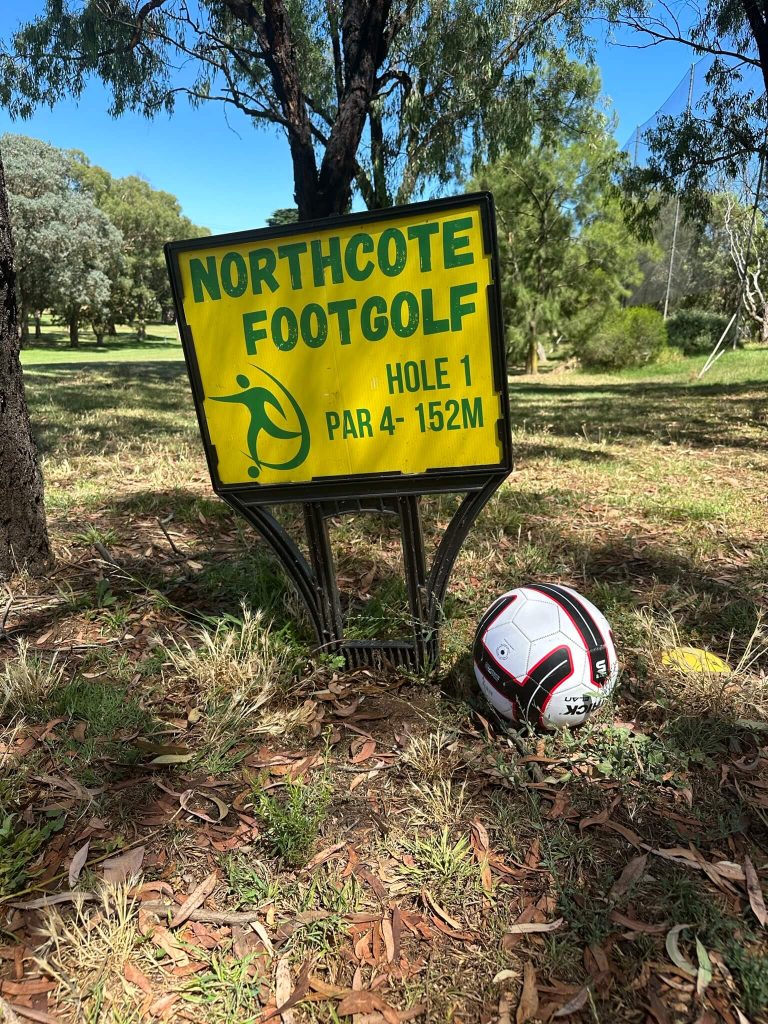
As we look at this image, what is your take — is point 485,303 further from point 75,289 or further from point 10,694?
point 75,289

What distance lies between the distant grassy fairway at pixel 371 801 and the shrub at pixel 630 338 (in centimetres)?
2194

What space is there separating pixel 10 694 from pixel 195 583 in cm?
127

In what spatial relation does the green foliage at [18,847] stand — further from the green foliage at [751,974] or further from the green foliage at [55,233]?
the green foliage at [55,233]

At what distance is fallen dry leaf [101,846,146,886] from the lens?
74.3 inches

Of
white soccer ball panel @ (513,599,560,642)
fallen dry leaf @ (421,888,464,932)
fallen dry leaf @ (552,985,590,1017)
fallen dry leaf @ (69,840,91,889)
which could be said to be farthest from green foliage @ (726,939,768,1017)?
fallen dry leaf @ (69,840,91,889)

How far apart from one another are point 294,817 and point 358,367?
1.64 metres

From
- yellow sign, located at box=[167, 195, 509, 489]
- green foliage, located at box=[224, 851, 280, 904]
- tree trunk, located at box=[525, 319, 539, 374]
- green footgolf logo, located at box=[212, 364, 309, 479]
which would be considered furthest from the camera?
tree trunk, located at box=[525, 319, 539, 374]

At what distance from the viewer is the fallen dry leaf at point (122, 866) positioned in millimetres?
1888

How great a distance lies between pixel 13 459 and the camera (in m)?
3.34

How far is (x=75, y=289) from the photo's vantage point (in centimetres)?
3294

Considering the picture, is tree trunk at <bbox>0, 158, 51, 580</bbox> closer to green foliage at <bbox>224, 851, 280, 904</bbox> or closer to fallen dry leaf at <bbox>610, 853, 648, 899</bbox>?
green foliage at <bbox>224, 851, 280, 904</bbox>

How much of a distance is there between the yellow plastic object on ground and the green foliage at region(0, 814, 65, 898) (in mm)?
2425

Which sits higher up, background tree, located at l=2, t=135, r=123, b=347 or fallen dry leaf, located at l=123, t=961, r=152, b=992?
background tree, located at l=2, t=135, r=123, b=347

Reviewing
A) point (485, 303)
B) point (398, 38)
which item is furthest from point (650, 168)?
point (485, 303)
